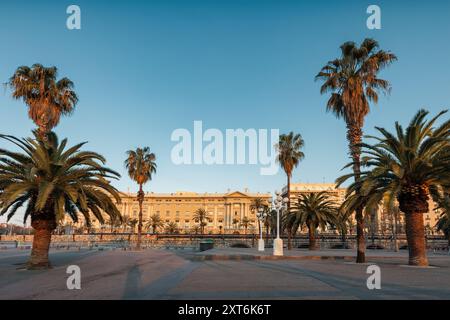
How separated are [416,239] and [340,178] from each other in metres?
5.18

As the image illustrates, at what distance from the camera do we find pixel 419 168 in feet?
62.1

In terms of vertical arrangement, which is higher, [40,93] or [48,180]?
[40,93]

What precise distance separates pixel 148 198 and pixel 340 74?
12975 cm

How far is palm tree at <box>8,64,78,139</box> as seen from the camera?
21.9 m

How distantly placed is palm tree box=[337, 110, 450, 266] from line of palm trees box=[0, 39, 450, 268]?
0.05 m

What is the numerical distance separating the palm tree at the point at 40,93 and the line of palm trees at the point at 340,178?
55 millimetres

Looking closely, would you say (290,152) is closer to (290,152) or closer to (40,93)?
(290,152)

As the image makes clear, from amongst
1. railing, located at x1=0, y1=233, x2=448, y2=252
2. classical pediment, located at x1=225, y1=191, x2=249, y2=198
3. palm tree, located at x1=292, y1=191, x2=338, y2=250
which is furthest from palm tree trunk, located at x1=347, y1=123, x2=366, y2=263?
classical pediment, located at x1=225, y1=191, x2=249, y2=198

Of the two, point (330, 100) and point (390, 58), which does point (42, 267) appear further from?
point (390, 58)

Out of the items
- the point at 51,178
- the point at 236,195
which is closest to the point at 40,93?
the point at 51,178

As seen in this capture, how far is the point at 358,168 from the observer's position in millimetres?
22203

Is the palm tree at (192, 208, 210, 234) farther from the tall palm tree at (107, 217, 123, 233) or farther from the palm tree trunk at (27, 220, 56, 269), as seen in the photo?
the palm tree trunk at (27, 220, 56, 269)

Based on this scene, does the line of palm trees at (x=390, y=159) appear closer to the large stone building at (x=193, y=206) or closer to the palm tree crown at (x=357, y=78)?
the palm tree crown at (x=357, y=78)
